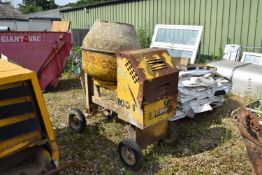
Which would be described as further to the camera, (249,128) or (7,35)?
(7,35)

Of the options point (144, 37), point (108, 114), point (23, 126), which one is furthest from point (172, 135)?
point (144, 37)

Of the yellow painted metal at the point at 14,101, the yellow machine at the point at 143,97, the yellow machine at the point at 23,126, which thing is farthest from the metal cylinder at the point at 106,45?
the yellow painted metal at the point at 14,101

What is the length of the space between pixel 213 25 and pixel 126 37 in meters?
5.09

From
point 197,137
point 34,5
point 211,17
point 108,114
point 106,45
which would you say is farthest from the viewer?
point 34,5

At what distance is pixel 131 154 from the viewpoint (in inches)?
155

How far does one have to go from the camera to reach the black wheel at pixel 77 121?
198 inches

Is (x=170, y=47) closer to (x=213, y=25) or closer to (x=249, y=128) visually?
(x=213, y=25)

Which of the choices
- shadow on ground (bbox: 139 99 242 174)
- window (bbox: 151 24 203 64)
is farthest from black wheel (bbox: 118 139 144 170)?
window (bbox: 151 24 203 64)

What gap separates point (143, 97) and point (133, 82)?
25cm

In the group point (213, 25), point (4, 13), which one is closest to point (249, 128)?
point (213, 25)

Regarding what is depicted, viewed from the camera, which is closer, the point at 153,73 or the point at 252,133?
the point at 252,133

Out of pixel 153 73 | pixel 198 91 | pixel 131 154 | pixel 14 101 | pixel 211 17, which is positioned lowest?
pixel 131 154

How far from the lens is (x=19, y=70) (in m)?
2.82

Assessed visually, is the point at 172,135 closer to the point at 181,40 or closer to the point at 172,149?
the point at 172,149
